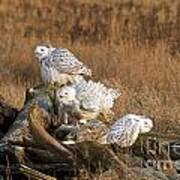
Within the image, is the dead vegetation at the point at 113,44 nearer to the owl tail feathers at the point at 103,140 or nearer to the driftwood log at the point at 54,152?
the owl tail feathers at the point at 103,140

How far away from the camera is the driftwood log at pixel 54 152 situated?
20.2ft

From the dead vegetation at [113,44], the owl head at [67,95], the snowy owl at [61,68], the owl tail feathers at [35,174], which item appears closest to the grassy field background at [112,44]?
the dead vegetation at [113,44]

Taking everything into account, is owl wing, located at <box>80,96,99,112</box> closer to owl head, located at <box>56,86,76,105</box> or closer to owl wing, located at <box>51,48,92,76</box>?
owl head, located at <box>56,86,76,105</box>

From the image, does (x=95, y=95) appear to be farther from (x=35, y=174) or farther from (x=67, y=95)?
(x=35, y=174)

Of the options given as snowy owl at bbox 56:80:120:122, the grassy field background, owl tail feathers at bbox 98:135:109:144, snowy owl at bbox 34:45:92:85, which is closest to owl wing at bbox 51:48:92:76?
snowy owl at bbox 34:45:92:85

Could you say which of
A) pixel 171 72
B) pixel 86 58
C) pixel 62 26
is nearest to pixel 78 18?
pixel 62 26

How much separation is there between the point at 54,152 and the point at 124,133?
0.44 metres

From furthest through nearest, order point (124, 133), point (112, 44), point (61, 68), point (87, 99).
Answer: point (112, 44) < point (61, 68) < point (87, 99) < point (124, 133)

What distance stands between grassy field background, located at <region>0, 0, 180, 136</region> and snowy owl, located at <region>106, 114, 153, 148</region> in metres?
1.11

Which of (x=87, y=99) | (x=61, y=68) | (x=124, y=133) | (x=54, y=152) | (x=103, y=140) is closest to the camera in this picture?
(x=54, y=152)

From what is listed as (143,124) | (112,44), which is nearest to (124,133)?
(143,124)

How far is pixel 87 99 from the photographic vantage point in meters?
6.67

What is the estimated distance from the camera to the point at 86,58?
14.1 meters

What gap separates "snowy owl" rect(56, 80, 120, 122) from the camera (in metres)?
6.69
